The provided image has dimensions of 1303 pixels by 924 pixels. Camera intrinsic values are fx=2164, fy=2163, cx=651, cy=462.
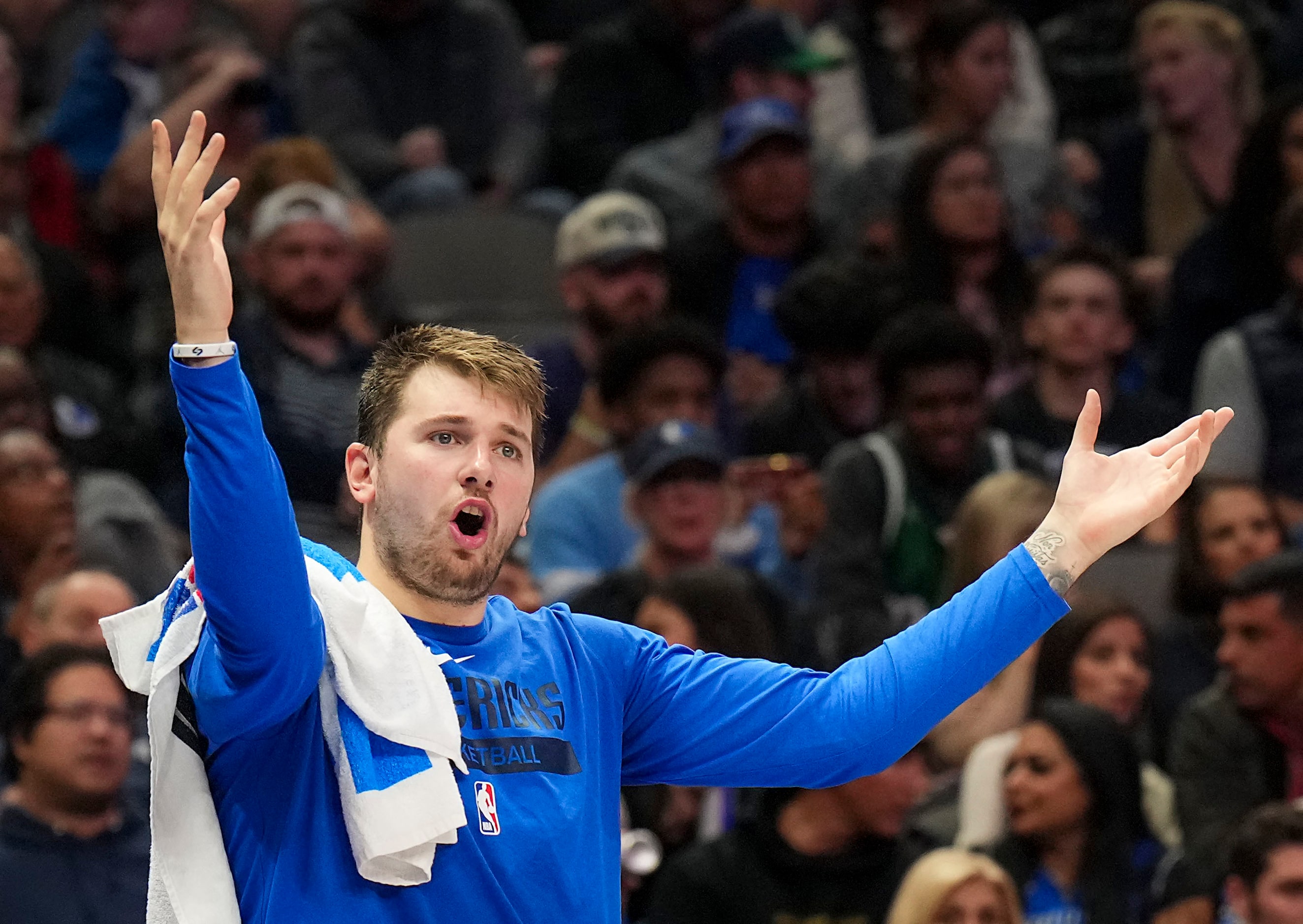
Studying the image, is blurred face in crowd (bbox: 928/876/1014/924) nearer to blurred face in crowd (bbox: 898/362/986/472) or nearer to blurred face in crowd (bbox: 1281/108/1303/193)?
blurred face in crowd (bbox: 898/362/986/472)

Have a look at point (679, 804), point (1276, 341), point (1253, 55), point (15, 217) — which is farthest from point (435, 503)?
point (1253, 55)

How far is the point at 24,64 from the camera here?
9367 mm

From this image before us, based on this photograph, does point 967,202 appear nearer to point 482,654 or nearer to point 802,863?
point 802,863

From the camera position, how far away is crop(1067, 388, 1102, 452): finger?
2.99 m

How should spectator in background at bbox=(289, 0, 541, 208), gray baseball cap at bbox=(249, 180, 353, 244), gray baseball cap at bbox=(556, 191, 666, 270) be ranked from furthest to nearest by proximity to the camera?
spectator in background at bbox=(289, 0, 541, 208) → gray baseball cap at bbox=(556, 191, 666, 270) → gray baseball cap at bbox=(249, 180, 353, 244)

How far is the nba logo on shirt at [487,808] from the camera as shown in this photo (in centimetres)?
279

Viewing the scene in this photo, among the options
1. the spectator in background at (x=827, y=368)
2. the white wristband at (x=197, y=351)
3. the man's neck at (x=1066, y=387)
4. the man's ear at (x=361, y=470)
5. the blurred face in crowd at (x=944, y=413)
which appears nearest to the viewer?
the white wristband at (x=197, y=351)

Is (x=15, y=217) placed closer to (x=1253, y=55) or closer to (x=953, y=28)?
(x=953, y=28)

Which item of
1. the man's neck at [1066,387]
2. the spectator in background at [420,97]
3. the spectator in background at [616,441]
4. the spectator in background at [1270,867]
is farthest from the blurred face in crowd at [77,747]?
the spectator in background at [420,97]

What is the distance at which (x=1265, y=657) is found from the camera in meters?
5.76

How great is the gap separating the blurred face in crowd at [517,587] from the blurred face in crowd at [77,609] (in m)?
1.02

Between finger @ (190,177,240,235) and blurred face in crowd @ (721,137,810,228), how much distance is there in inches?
215

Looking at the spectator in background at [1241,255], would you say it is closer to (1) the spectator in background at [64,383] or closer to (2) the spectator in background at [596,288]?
(2) the spectator in background at [596,288]

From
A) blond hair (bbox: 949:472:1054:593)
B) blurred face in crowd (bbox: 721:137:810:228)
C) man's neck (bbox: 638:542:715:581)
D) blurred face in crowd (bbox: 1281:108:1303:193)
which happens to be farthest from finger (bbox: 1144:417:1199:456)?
blurred face in crowd (bbox: 721:137:810:228)
